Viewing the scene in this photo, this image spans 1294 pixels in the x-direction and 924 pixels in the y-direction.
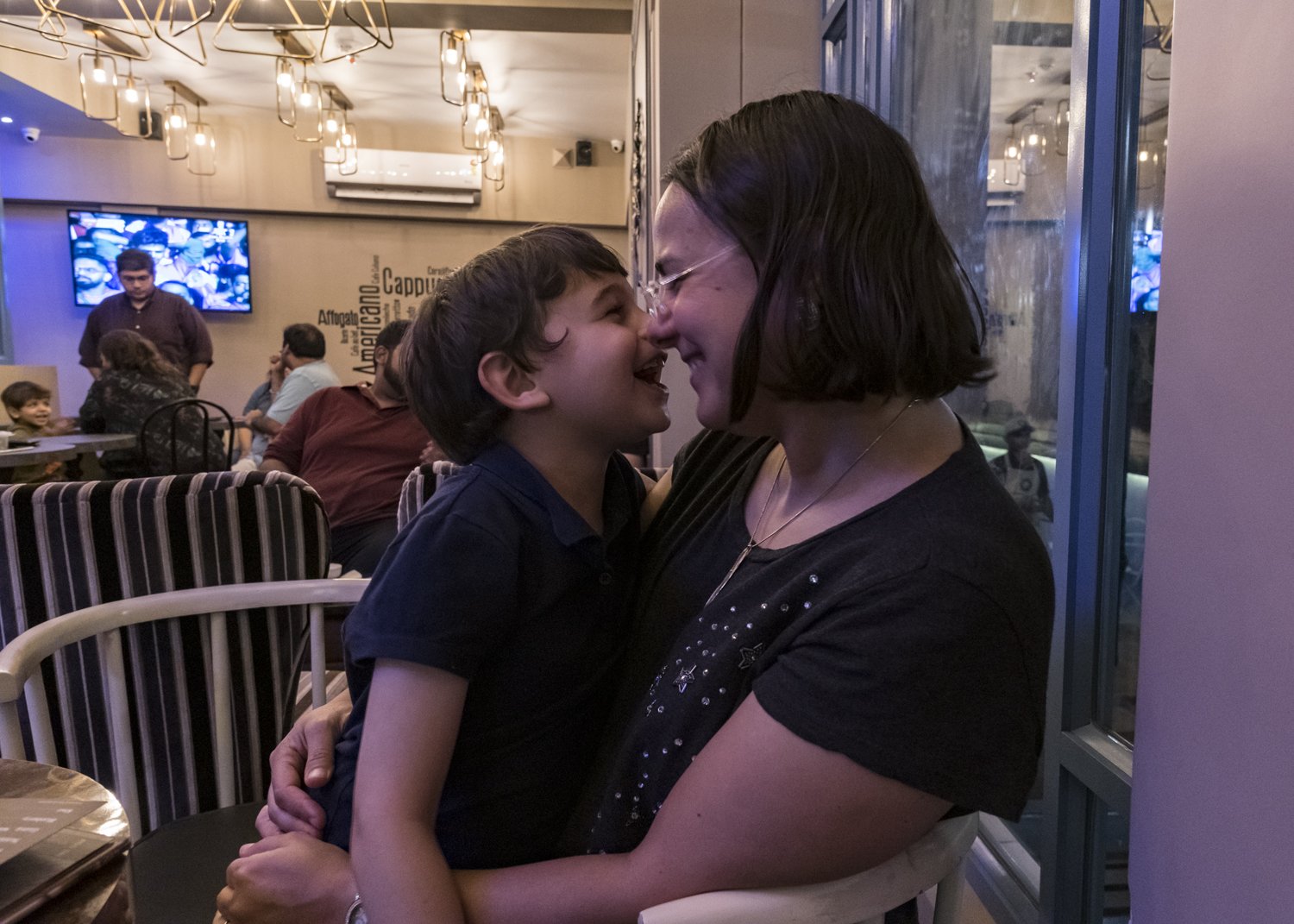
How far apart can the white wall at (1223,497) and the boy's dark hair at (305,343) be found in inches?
212

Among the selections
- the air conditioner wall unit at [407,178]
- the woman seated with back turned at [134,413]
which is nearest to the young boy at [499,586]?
the woman seated with back turned at [134,413]

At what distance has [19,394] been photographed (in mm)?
4875

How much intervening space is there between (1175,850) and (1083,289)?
2.01 ft

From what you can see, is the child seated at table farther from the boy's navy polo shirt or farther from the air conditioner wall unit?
the boy's navy polo shirt

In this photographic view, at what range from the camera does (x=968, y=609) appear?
2.10ft

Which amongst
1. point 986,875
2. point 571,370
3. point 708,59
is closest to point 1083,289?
point 571,370

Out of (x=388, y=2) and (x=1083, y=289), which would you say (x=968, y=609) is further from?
(x=388, y=2)

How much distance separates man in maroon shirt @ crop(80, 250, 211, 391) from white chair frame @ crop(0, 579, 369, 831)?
6.29 meters

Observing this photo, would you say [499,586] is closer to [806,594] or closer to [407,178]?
[806,594]

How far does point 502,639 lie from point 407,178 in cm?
816

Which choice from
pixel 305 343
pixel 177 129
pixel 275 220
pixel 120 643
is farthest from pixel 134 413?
pixel 275 220

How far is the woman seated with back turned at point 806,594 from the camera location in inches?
25.1

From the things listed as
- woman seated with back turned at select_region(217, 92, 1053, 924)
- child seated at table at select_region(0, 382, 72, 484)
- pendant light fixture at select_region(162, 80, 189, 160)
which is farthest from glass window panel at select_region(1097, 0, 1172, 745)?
pendant light fixture at select_region(162, 80, 189, 160)

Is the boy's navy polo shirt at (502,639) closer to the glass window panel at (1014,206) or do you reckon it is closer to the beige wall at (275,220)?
the glass window panel at (1014,206)
